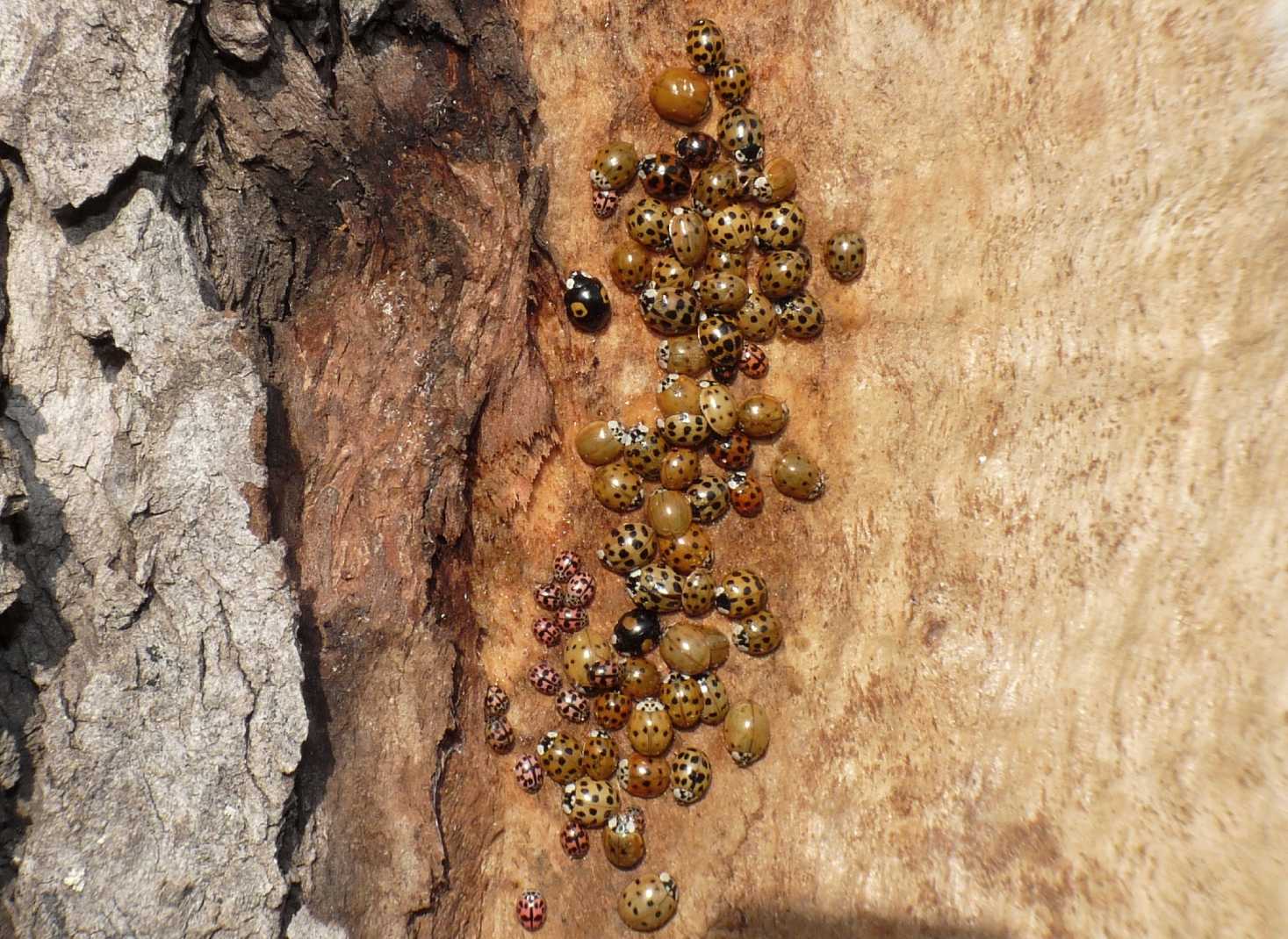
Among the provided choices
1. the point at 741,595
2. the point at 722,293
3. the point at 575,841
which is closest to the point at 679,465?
the point at 741,595

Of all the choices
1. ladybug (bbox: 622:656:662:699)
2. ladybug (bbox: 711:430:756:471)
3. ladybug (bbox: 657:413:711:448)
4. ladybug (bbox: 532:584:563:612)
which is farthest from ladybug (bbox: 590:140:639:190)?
ladybug (bbox: 622:656:662:699)

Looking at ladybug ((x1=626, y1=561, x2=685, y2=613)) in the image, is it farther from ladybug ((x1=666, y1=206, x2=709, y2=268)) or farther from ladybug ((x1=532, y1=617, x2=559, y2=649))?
ladybug ((x1=666, y1=206, x2=709, y2=268))

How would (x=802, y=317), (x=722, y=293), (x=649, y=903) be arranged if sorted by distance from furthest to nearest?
(x=722, y=293) < (x=802, y=317) < (x=649, y=903)

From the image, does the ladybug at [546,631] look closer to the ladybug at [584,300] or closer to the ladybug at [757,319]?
the ladybug at [584,300]

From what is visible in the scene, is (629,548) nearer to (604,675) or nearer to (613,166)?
(604,675)

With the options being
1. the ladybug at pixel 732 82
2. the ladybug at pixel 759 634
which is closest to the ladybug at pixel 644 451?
the ladybug at pixel 759 634

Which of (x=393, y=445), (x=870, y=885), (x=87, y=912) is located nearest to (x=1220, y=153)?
(x=870, y=885)

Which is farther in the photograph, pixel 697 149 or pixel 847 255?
pixel 697 149

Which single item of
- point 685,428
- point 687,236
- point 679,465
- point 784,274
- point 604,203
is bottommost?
point 679,465
